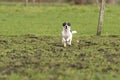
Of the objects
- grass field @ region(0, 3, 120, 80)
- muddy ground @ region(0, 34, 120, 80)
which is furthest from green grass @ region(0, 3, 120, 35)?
muddy ground @ region(0, 34, 120, 80)

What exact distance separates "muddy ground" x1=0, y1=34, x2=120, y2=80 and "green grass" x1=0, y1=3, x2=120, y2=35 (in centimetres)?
346

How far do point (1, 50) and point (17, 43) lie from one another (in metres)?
1.93

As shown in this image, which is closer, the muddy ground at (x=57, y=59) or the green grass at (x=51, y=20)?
the muddy ground at (x=57, y=59)

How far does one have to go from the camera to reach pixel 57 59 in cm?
1170

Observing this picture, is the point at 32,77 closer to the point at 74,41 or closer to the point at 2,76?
the point at 2,76

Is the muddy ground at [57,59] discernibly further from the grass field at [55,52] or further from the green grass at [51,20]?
the green grass at [51,20]

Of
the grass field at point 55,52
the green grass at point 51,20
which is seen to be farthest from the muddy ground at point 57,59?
the green grass at point 51,20

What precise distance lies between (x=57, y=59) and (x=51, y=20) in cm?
1306

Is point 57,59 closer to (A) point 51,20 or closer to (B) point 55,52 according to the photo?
(B) point 55,52

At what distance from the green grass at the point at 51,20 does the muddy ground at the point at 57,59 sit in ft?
11.4

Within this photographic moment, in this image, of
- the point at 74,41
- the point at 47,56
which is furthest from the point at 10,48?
the point at 74,41

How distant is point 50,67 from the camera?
10594 mm

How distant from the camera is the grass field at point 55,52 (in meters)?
9.86

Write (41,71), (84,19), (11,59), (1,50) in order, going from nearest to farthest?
(41,71), (11,59), (1,50), (84,19)
